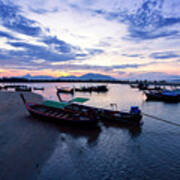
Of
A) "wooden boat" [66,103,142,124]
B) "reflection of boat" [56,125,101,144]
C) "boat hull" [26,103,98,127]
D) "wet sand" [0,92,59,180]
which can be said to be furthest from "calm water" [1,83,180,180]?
"wooden boat" [66,103,142,124]

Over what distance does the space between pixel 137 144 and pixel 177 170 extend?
3.79m

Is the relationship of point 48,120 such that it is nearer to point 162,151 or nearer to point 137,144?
point 137,144

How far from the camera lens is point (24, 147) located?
1065 cm

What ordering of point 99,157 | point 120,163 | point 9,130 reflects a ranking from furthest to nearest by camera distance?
point 9,130 < point 99,157 < point 120,163

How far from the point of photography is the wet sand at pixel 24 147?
8.09 metres

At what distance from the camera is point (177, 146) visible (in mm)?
11953

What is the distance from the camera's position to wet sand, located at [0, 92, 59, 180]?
26.5 feet

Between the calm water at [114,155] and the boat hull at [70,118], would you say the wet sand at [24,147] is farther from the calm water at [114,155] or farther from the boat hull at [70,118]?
the boat hull at [70,118]

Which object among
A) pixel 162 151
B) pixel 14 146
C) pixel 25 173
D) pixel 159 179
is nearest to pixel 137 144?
pixel 162 151

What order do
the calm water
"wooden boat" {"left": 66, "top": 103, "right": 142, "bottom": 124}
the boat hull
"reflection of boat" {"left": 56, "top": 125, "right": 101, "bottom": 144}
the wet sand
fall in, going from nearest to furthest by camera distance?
the wet sand
the calm water
"reflection of boat" {"left": 56, "top": 125, "right": 101, "bottom": 144}
the boat hull
"wooden boat" {"left": 66, "top": 103, "right": 142, "bottom": 124}

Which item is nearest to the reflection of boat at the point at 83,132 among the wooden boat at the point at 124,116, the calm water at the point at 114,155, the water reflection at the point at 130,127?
the calm water at the point at 114,155

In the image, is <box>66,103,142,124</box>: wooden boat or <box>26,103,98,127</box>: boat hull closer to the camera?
<box>26,103,98,127</box>: boat hull

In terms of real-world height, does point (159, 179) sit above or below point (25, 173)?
below

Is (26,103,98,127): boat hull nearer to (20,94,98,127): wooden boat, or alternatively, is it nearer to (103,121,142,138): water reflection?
(20,94,98,127): wooden boat
